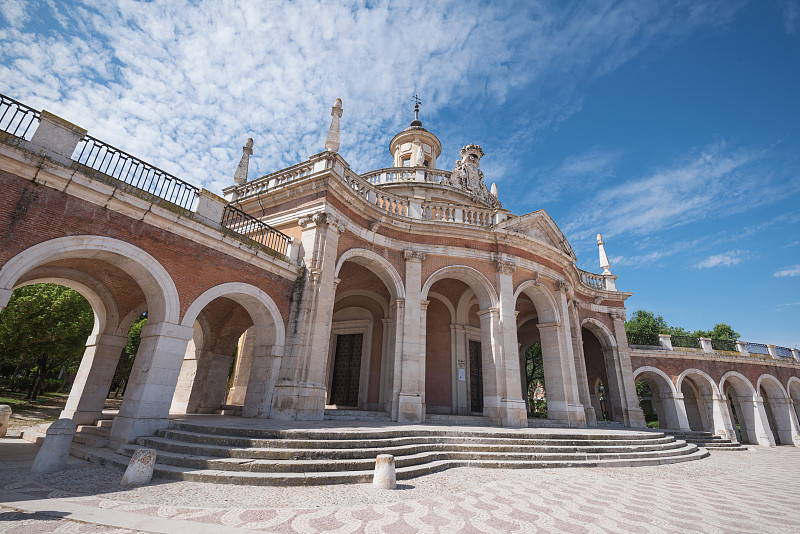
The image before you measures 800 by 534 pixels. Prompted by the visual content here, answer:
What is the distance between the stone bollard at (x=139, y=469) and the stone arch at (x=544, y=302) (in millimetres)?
13609

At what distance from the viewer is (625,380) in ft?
66.2

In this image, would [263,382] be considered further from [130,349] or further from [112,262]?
[130,349]

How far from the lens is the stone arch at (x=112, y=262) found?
626cm

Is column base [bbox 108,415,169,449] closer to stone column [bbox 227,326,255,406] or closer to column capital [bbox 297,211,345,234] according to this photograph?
stone column [bbox 227,326,255,406]

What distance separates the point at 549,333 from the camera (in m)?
15.5

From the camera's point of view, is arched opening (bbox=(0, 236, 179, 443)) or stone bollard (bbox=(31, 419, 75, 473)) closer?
stone bollard (bbox=(31, 419, 75, 473))

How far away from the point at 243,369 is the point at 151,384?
6340 millimetres

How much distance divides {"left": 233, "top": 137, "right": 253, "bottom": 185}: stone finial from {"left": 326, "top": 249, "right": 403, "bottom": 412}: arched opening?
574 centimetres

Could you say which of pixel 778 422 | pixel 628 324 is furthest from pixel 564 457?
pixel 628 324

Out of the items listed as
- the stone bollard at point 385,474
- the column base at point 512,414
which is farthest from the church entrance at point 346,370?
the stone bollard at point 385,474

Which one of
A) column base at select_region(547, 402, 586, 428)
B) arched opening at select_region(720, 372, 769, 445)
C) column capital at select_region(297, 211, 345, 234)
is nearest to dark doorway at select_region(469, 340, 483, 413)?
column base at select_region(547, 402, 586, 428)

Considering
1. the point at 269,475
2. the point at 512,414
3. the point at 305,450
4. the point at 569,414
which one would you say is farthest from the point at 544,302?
the point at 269,475

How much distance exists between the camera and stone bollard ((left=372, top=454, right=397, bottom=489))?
5.58 metres

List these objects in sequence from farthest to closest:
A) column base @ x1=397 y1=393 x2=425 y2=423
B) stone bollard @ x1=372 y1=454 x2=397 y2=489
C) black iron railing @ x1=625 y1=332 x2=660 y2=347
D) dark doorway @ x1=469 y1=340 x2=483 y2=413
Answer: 1. black iron railing @ x1=625 y1=332 x2=660 y2=347
2. dark doorway @ x1=469 y1=340 x2=483 y2=413
3. column base @ x1=397 y1=393 x2=425 y2=423
4. stone bollard @ x1=372 y1=454 x2=397 y2=489
